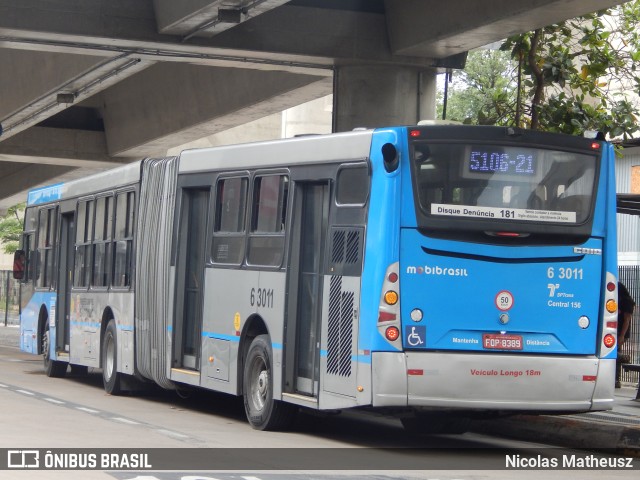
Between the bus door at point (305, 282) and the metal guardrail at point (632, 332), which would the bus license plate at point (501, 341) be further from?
the metal guardrail at point (632, 332)

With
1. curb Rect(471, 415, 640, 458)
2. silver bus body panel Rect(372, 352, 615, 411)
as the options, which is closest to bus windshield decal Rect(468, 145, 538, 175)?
silver bus body panel Rect(372, 352, 615, 411)

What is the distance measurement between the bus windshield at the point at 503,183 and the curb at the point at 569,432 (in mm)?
2532

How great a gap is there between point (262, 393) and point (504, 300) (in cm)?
338

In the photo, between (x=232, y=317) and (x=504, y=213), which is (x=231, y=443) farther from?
(x=504, y=213)

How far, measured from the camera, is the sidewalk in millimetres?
14305

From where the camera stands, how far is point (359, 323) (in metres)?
13.0

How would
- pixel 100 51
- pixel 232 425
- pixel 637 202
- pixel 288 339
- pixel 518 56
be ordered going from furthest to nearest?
1. pixel 100 51
2. pixel 518 56
3. pixel 637 202
4. pixel 232 425
5. pixel 288 339

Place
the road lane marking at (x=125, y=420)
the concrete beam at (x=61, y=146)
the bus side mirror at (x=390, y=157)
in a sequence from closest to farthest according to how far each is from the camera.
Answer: the bus side mirror at (x=390, y=157)
the road lane marking at (x=125, y=420)
the concrete beam at (x=61, y=146)

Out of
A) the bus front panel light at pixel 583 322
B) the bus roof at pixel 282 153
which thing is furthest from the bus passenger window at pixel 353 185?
the bus front panel light at pixel 583 322

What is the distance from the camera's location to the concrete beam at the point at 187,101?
89.2ft

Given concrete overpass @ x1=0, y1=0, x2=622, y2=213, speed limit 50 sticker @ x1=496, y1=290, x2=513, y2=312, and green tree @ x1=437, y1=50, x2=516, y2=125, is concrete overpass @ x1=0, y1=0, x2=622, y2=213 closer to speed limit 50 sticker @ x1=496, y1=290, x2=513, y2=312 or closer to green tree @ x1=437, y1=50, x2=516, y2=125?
speed limit 50 sticker @ x1=496, y1=290, x2=513, y2=312

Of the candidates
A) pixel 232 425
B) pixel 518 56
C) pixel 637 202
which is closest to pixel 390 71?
pixel 518 56

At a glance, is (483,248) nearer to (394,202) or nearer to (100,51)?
(394,202)

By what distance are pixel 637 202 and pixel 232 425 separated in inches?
237
